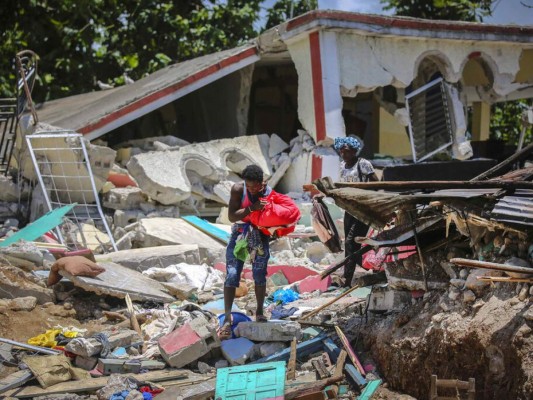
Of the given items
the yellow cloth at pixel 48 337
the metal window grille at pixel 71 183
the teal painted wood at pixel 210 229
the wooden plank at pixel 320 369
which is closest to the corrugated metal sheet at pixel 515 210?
the wooden plank at pixel 320 369

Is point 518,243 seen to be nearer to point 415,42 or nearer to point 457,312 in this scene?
point 457,312

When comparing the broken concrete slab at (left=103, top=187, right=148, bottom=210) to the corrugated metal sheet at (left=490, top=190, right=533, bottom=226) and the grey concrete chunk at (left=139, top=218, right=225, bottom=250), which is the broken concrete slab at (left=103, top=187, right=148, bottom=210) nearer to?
the grey concrete chunk at (left=139, top=218, right=225, bottom=250)

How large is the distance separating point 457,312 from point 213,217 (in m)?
7.69

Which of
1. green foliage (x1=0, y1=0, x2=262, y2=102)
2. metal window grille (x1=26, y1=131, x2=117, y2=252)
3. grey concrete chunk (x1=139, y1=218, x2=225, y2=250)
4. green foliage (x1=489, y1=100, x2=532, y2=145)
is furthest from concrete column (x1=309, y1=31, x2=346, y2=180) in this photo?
green foliage (x1=489, y1=100, x2=532, y2=145)

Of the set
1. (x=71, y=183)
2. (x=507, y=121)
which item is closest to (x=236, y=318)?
(x=71, y=183)

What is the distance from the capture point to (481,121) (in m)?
18.8

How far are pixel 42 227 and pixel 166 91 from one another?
361 cm

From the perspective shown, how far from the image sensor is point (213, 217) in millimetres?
12961

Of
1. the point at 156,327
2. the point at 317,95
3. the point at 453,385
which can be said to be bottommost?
the point at 156,327

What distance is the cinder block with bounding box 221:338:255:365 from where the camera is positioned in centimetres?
655

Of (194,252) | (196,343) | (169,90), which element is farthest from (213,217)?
(196,343)

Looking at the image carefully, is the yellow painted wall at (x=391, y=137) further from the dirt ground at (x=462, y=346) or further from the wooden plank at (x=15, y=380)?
the wooden plank at (x=15, y=380)

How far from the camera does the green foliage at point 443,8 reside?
20.0 m

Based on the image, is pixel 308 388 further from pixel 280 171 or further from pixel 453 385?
pixel 280 171
